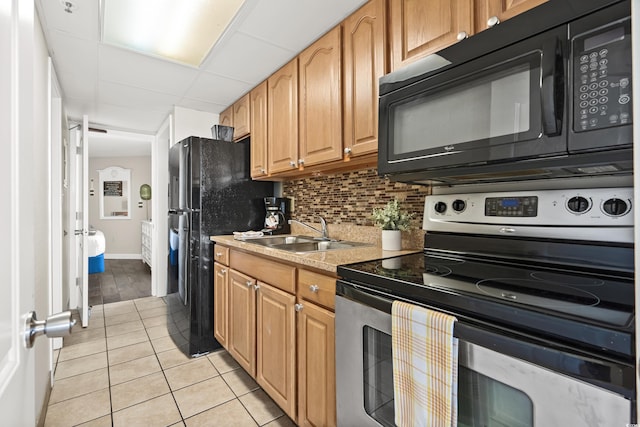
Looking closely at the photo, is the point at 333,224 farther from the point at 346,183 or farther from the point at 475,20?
the point at 475,20

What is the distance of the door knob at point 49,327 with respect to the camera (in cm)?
57

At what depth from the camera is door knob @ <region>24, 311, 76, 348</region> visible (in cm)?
57

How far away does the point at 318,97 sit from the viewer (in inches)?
71.5

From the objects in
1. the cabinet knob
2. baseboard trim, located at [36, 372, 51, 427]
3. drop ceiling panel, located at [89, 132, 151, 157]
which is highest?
drop ceiling panel, located at [89, 132, 151, 157]

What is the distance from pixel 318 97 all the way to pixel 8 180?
5.05ft

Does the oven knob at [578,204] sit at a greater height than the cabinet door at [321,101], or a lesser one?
lesser

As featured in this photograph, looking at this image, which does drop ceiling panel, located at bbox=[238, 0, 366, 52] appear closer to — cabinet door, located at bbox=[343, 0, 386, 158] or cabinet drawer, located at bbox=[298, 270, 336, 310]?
cabinet door, located at bbox=[343, 0, 386, 158]

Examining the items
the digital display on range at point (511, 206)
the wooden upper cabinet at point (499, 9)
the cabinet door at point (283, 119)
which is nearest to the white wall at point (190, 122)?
the cabinet door at point (283, 119)

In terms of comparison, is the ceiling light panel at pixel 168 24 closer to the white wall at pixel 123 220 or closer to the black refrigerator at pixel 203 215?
the black refrigerator at pixel 203 215

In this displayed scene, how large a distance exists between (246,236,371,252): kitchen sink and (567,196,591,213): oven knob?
104 cm

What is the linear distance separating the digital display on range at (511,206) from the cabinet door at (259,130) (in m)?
1.60

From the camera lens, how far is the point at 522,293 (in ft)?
2.52

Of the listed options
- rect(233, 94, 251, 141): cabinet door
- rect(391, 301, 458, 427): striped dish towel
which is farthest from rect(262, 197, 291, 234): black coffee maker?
rect(391, 301, 458, 427): striped dish towel

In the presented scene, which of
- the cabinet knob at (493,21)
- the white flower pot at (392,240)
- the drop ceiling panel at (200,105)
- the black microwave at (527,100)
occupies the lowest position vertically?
the white flower pot at (392,240)
